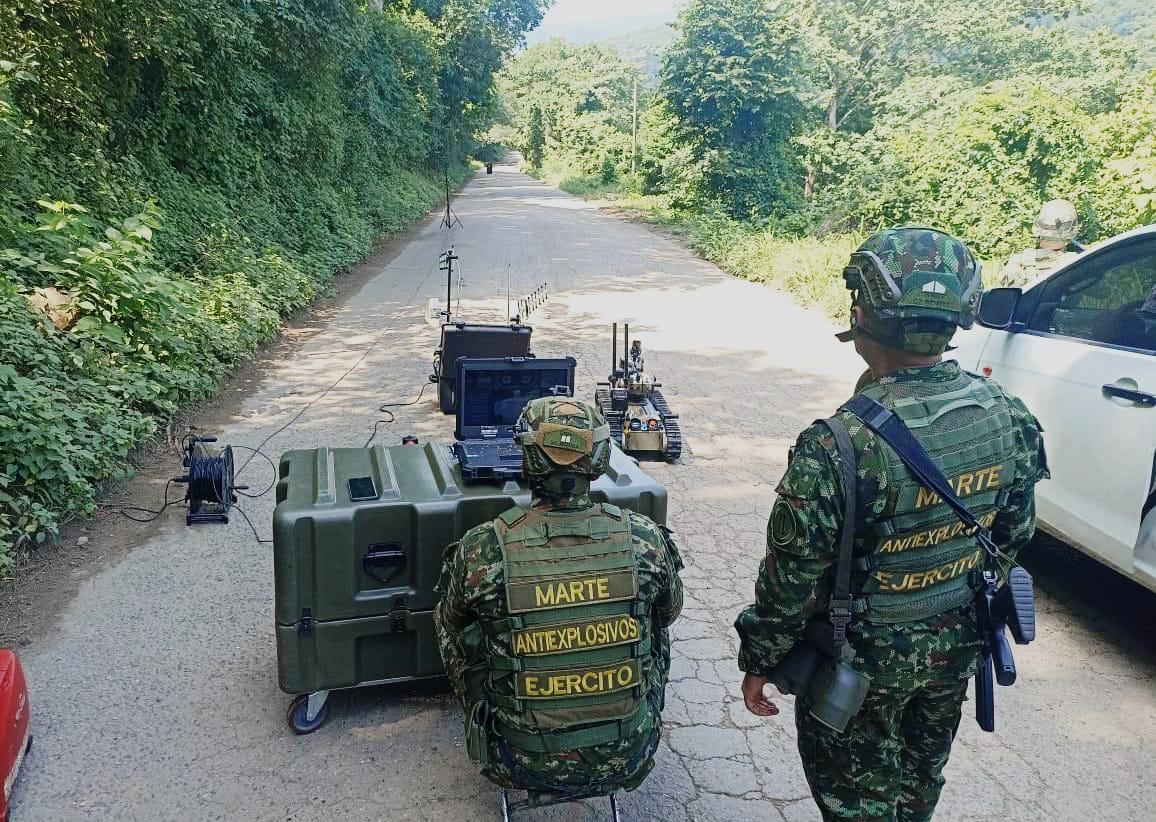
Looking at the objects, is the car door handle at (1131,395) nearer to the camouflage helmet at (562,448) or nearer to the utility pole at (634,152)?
the camouflage helmet at (562,448)

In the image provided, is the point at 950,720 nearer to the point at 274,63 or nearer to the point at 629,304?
the point at 629,304

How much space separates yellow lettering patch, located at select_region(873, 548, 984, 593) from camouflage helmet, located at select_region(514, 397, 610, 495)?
31.3 inches

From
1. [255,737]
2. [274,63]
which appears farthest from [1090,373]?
[274,63]

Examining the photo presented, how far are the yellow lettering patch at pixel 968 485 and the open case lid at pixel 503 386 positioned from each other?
8.73 feet

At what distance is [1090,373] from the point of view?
3811 mm

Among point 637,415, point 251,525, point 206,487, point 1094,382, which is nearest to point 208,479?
point 206,487

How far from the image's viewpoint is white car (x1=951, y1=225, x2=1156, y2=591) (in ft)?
11.4

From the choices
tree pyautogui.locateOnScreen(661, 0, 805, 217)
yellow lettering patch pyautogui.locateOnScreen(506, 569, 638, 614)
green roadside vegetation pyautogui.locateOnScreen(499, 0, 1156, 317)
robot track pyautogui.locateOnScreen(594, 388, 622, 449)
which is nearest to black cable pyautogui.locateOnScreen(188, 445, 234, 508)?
robot track pyautogui.locateOnScreen(594, 388, 622, 449)

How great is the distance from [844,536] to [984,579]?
17.5 inches

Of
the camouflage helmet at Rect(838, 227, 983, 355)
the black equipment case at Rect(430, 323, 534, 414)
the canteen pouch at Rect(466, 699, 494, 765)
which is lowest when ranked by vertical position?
the canteen pouch at Rect(466, 699, 494, 765)

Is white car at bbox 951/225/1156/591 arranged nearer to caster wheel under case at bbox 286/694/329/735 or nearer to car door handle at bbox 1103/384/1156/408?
car door handle at bbox 1103/384/1156/408

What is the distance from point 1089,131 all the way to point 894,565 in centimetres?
1460

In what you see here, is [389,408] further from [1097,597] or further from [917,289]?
[917,289]

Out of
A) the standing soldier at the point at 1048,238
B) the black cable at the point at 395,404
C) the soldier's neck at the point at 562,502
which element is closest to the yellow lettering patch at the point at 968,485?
the soldier's neck at the point at 562,502
